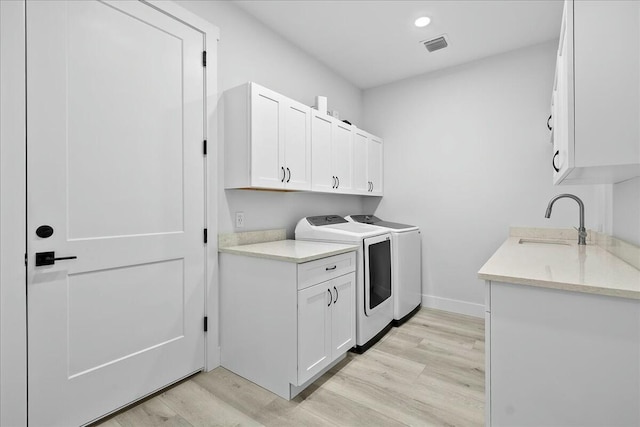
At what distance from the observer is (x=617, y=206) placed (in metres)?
1.94

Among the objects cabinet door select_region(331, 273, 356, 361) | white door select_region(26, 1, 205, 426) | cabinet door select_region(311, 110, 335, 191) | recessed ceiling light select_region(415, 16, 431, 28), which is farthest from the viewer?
cabinet door select_region(311, 110, 335, 191)

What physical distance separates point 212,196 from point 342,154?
4.72 feet

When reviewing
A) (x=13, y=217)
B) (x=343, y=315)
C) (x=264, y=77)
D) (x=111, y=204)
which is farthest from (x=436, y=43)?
(x=13, y=217)

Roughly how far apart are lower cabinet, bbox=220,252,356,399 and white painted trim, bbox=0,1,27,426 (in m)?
1.05

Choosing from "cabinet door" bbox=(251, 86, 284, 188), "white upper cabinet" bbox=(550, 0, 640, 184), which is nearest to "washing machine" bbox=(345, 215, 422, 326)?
"cabinet door" bbox=(251, 86, 284, 188)

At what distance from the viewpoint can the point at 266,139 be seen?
7.36 feet

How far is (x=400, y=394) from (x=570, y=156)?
5.13 ft

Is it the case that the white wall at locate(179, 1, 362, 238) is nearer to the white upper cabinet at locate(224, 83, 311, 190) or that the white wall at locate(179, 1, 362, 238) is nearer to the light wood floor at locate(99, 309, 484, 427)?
the white upper cabinet at locate(224, 83, 311, 190)

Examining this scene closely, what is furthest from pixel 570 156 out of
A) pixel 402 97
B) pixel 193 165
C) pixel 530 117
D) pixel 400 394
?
pixel 402 97

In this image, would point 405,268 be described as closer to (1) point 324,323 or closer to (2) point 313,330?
(1) point 324,323

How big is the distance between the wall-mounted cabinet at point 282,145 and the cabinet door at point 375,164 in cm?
38

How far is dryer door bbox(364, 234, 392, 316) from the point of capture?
8.09 ft

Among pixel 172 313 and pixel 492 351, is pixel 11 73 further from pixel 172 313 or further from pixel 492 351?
pixel 492 351

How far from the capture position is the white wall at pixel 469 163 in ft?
9.60
